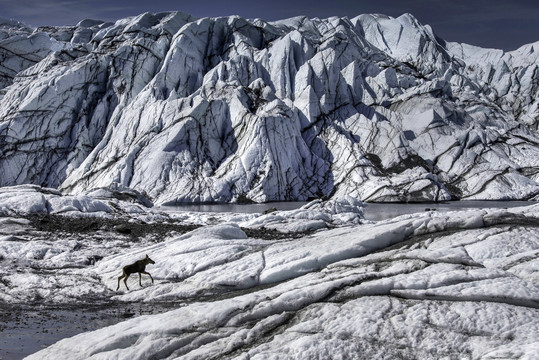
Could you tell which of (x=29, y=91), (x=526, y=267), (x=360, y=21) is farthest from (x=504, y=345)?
(x=360, y=21)

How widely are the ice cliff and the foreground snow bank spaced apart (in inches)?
1523

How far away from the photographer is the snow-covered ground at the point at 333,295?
720cm

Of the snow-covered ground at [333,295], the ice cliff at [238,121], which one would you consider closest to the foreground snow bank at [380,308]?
the snow-covered ground at [333,295]

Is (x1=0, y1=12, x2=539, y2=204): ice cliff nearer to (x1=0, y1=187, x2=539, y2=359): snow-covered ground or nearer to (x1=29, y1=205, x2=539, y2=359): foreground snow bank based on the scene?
(x1=0, y1=187, x2=539, y2=359): snow-covered ground

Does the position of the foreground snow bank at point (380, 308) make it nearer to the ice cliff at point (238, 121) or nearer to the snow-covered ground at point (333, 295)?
the snow-covered ground at point (333, 295)

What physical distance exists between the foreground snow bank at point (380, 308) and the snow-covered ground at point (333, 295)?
19mm

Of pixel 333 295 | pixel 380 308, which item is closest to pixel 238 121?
pixel 333 295

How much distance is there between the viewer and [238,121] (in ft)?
182

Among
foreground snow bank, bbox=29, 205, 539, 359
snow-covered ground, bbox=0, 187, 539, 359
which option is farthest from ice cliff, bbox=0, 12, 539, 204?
foreground snow bank, bbox=29, 205, 539, 359

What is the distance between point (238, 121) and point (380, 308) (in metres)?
48.6

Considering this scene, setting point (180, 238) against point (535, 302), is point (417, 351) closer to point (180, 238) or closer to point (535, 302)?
point (535, 302)

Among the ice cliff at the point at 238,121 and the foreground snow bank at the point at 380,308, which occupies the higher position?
the ice cliff at the point at 238,121

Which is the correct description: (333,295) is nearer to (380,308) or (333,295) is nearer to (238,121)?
(380,308)

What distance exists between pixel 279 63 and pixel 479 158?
28.3 metres
